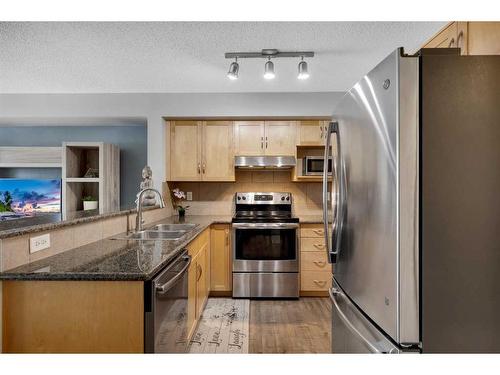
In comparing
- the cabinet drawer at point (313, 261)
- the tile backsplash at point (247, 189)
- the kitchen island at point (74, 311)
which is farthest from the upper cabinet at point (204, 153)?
the kitchen island at point (74, 311)

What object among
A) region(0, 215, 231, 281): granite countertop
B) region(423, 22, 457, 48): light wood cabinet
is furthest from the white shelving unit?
region(423, 22, 457, 48): light wood cabinet

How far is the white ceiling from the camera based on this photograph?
2268 mm

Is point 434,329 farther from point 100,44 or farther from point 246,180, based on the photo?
point 246,180

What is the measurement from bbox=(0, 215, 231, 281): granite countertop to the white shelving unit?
234 cm

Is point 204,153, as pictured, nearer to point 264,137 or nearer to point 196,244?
point 264,137

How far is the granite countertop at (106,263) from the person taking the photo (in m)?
1.38

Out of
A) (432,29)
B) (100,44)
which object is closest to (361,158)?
(432,29)

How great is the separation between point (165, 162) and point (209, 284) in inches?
58.9

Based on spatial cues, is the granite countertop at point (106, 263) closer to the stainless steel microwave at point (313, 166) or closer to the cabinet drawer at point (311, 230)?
the cabinet drawer at point (311, 230)

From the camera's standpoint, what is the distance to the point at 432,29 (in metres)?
2.33

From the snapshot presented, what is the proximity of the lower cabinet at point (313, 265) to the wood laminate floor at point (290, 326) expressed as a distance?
0.39 feet

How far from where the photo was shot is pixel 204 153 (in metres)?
3.90

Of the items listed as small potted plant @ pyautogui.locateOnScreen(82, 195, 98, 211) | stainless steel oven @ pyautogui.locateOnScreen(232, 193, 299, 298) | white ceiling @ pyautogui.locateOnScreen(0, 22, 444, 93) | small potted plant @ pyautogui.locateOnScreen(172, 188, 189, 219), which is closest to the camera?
white ceiling @ pyautogui.locateOnScreen(0, 22, 444, 93)

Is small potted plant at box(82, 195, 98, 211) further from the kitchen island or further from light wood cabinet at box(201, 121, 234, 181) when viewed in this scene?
the kitchen island
